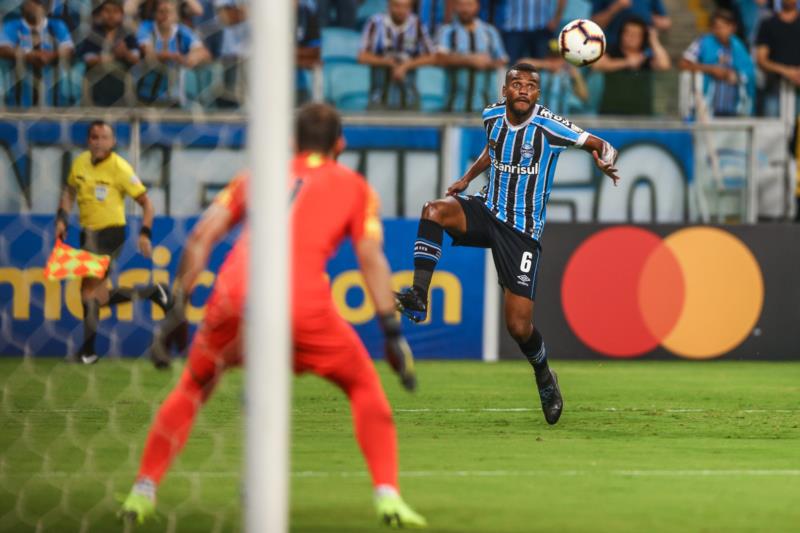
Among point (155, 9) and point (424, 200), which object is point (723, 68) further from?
point (155, 9)

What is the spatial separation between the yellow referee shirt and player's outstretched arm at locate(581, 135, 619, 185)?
4.69m

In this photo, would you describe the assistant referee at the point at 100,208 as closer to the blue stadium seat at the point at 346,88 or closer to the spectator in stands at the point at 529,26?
the blue stadium seat at the point at 346,88

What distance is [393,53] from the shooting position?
14.9 m

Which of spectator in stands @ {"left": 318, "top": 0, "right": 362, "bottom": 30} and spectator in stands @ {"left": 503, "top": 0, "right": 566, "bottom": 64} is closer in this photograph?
spectator in stands @ {"left": 318, "top": 0, "right": 362, "bottom": 30}

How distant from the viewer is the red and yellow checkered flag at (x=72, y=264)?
12547mm

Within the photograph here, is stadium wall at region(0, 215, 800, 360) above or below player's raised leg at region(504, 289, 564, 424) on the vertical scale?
below

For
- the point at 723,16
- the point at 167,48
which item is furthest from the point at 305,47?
the point at 723,16

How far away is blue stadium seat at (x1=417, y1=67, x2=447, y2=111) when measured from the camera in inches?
568

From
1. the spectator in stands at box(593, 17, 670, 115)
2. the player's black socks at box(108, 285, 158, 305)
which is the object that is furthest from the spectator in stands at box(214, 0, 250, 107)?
the spectator in stands at box(593, 17, 670, 115)

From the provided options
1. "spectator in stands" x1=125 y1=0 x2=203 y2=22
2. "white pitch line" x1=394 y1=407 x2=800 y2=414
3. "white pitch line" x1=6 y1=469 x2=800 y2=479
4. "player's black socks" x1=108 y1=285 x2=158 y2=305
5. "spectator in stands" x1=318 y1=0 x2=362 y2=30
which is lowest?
"white pitch line" x1=394 y1=407 x2=800 y2=414

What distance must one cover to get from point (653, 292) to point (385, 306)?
29.2 feet

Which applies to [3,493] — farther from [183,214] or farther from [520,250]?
[183,214]

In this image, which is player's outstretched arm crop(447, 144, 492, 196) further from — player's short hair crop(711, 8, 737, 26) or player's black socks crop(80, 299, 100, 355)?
player's short hair crop(711, 8, 737, 26)

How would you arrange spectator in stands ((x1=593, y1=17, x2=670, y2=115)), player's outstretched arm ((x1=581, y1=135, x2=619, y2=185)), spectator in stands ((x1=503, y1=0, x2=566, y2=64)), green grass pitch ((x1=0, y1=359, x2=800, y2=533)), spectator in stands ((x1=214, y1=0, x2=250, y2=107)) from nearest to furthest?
green grass pitch ((x1=0, y1=359, x2=800, y2=533))
player's outstretched arm ((x1=581, y1=135, x2=619, y2=185))
spectator in stands ((x1=214, y1=0, x2=250, y2=107))
spectator in stands ((x1=593, y1=17, x2=670, y2=115))
spectator in stands ((x1=503, y1=0, x2=566, y2=64))
